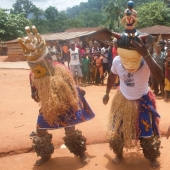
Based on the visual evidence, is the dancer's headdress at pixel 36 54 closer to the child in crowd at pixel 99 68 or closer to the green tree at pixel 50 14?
the child in crowd at pixel 99 68

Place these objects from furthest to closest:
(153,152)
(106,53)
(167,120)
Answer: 1. (106,53)
2. (167,120)
3. (153,152)

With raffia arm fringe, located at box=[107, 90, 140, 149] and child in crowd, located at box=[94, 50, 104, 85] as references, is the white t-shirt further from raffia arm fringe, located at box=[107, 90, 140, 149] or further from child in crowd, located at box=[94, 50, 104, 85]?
child in crowd, located at box=[94, 50, 104, 85]

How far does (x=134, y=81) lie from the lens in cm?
353

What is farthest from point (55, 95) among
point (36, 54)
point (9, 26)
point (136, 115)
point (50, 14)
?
point (50, 14)

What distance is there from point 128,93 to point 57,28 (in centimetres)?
6490

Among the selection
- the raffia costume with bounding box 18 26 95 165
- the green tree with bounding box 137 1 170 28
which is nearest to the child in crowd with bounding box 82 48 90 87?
the raffia costume with bounding box 18 26 95 165

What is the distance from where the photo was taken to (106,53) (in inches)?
429

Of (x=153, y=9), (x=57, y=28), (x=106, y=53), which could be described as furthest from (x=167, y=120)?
(x=57, y=28)

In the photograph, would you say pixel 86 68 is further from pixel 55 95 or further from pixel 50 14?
pixel 50 14

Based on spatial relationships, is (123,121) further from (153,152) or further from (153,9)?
(153,9)

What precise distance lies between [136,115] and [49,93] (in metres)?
1.09

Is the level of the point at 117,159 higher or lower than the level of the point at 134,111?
lower

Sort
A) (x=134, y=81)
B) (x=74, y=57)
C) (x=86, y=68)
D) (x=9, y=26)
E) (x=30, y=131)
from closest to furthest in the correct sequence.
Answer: (x=134, y=81), (x=30, y=131), (x=74, y=57), (x=86, y=68), (x=9, y=26)

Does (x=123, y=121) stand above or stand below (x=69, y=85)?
below
